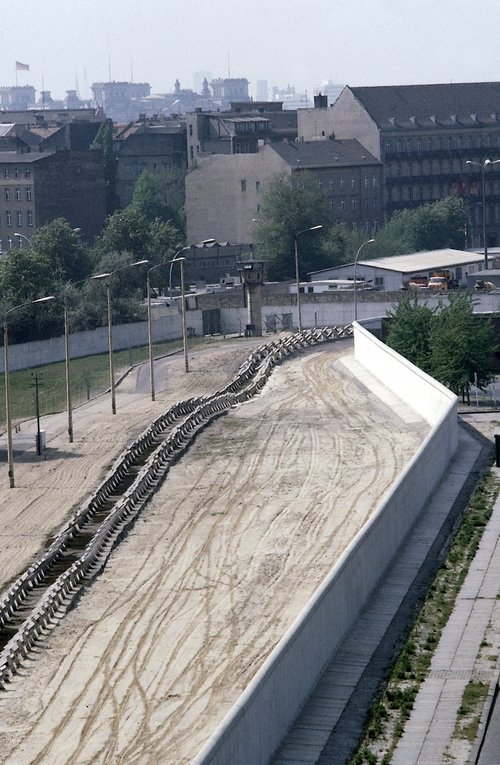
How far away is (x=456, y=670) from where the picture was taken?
1300 inches

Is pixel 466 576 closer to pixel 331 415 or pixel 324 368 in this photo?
pixel 331 415

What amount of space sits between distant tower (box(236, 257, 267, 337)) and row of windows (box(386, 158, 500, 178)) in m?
51.9

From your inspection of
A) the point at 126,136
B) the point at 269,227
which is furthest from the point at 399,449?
the point at 126,136

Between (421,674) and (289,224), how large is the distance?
344 ft

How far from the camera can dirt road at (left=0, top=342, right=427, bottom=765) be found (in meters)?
31.9

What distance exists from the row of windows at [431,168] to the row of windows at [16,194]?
34227mm

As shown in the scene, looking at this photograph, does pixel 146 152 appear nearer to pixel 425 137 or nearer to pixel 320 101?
pixel 320 101

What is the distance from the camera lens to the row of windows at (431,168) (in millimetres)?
158375

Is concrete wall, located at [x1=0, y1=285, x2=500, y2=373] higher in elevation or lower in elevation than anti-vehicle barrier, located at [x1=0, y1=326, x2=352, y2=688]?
higher

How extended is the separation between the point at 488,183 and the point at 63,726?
136706 mm

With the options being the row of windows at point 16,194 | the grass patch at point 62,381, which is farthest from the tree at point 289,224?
the grass patch at point 62,381

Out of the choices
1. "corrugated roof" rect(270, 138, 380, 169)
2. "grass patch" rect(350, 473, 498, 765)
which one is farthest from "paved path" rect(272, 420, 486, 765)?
"corrugated roof" rect(270, 138, 380, 169)

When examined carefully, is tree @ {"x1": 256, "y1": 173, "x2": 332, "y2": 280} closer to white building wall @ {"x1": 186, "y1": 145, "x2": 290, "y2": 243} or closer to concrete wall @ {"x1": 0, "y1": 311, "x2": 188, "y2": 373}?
white building wall @ {"x1": 186, "y1": 145, "x2": 290, "y2": 243}

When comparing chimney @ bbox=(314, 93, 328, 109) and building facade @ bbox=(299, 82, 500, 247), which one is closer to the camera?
building facade @ bbox=(299, 82, 500, 247)
